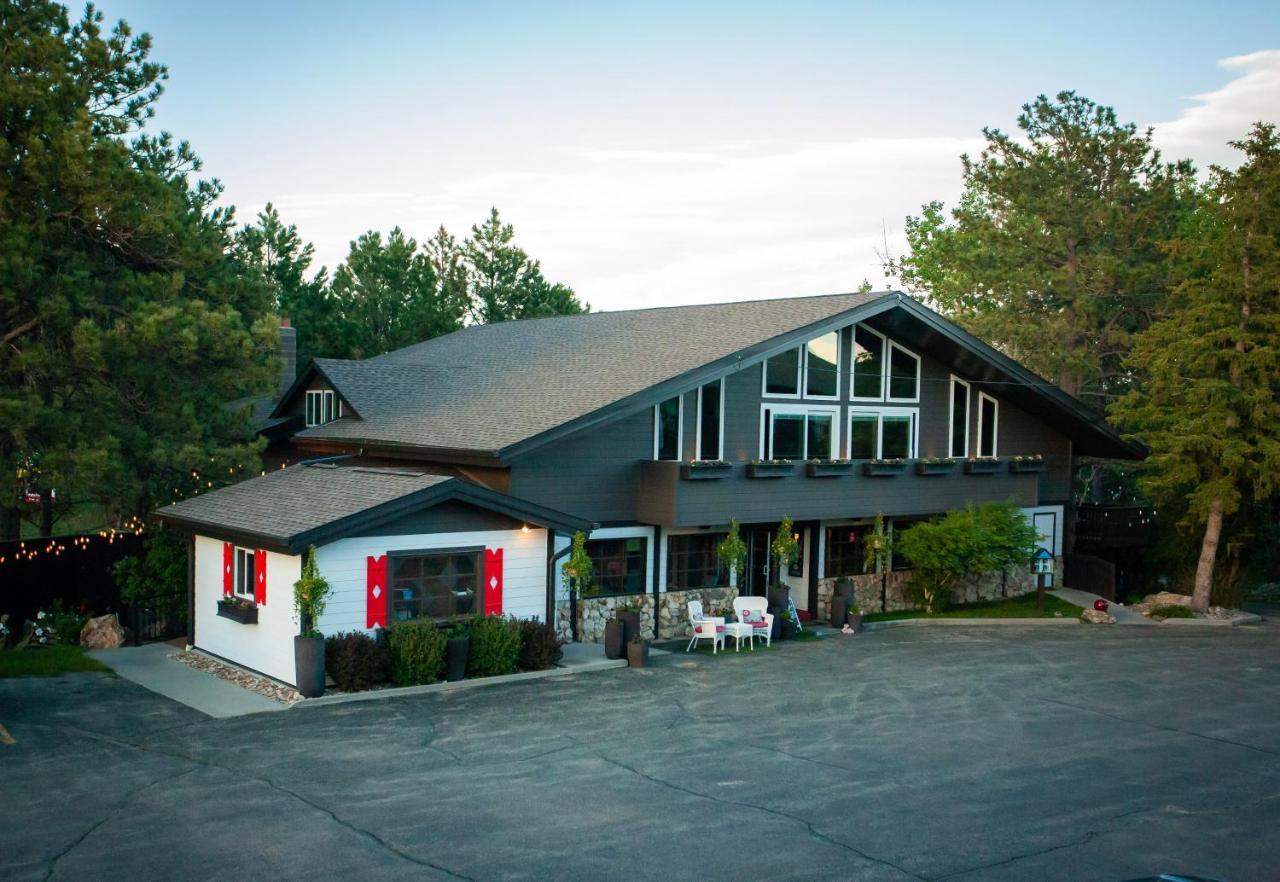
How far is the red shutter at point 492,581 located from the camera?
1888cm

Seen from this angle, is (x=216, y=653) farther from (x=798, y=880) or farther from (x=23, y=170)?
(x=798, y=880)

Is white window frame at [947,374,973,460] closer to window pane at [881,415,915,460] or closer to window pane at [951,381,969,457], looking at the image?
window pane at [951,381,969,457]

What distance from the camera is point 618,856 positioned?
10.3 metres

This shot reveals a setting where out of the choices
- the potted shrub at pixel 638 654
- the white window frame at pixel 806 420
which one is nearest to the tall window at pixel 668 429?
the white window frame at pixel 806 420

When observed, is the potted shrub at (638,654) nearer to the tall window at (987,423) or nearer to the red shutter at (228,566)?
the red shutter at (228,566)

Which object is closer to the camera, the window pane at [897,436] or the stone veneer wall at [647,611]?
the stone veneer wall at [647,611]

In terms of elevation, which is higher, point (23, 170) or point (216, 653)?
point (23, 170)

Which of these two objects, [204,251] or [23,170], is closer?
[23,170]

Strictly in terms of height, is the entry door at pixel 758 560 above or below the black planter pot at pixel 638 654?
above

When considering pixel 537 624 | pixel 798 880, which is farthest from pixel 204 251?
pixel 798 880

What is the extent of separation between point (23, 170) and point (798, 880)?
59.3ft

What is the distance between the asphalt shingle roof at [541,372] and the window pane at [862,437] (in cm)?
258

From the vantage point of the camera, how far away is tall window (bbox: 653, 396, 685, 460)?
2264cm

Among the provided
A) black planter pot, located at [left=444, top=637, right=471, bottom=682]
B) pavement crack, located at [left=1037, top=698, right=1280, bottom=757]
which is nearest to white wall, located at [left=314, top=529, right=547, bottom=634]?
black planter pot, located at [left=444, top=637, right=471, bottom=682]
